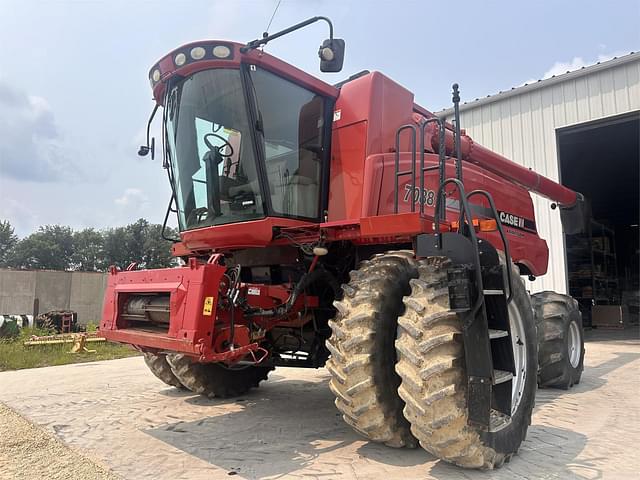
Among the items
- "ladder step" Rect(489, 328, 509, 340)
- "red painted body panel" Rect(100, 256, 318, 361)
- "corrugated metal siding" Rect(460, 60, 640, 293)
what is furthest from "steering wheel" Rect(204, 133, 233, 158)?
"corrugated metal siding" Rect(460, 60, 640, 293)

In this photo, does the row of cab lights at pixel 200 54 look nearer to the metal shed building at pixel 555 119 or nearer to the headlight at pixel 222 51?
the headlight at pixel 222 51

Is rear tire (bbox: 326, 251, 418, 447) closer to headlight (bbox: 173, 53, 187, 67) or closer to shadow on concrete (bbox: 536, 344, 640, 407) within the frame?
headlight (bbox: 173, 53, 187, 67)

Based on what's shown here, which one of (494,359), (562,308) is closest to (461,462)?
(494,359)

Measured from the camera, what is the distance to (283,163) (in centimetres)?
468

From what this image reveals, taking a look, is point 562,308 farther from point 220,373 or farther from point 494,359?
point 220,373

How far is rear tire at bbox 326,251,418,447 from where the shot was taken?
11.9 ft

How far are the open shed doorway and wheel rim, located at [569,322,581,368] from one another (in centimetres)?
616

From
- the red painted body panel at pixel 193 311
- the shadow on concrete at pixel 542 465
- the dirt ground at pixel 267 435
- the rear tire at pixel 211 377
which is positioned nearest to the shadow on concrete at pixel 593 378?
the dirt ground at pixel 267 435

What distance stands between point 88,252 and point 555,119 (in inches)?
2882

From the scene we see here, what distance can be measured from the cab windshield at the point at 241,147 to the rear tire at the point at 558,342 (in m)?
3.99

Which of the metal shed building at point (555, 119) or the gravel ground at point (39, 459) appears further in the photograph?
the metal shed building at point (555, 119)

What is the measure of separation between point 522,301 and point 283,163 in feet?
8.01

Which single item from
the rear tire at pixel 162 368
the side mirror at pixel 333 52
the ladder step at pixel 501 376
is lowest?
the rear tire at pixel 162 368

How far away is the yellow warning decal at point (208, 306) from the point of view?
12.2ft
